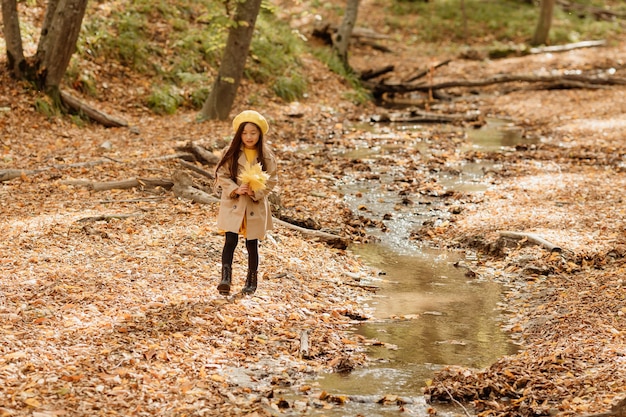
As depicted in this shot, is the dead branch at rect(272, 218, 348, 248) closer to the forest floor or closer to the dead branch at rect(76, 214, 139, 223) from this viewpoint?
the forest floor

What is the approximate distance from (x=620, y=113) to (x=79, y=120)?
12297 mm

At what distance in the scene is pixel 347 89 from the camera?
21281 millimetres

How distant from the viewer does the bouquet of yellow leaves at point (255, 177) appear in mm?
6355

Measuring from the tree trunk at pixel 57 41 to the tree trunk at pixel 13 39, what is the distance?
11.7 inches

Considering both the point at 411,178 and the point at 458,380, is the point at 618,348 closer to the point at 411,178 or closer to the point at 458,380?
the point at 458,380

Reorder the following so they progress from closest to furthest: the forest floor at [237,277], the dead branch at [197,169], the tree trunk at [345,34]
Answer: the forest floor at [237,277] → the dead branch at [197,169] → the tree trunk at [345,34]

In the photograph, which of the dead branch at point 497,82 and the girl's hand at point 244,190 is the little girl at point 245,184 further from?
the dead branch at point 497,82

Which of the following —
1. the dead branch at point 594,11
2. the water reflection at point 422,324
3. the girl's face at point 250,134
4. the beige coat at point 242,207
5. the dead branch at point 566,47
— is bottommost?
the water reflection at point 422,324

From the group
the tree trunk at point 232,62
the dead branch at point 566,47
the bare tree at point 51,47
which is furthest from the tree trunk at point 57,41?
the dead branch at point 566,47

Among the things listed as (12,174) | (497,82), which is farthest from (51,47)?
(497,82)

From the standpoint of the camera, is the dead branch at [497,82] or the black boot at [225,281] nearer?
the black boot at [225,281]

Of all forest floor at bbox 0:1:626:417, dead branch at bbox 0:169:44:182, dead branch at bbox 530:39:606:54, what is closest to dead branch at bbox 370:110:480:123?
forest floor at bbox 0:1:626:417

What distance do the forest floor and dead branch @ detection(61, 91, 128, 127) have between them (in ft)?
0.91

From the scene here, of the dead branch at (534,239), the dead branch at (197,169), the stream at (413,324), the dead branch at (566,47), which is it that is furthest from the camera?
the dead branch at (566,47)
